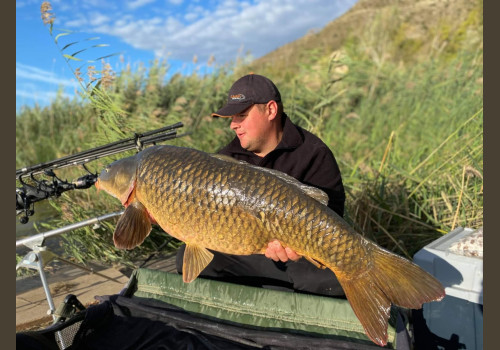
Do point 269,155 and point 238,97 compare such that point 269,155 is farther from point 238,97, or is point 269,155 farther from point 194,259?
point 194,259

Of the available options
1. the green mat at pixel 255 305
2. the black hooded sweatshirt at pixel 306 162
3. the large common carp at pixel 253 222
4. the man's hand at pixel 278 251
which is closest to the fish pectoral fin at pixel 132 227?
the large common carp at pixel 253 222

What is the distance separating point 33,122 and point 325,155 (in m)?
5.43

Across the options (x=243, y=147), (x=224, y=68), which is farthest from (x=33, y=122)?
(x=243, y=147)

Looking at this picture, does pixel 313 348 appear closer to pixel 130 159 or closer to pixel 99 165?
pixel 130 159

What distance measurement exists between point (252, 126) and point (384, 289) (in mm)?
946

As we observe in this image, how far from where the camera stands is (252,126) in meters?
1.91

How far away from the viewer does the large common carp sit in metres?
1.23

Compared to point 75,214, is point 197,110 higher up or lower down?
higher up

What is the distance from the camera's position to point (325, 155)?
198 centimetres

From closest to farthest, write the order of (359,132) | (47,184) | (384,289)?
(384,289) → (47,184) → (359,132)

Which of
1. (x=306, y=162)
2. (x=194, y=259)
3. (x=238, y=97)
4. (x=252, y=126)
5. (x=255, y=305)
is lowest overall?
Answer: (x=255, y=305)

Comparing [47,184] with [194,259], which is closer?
[194,259]

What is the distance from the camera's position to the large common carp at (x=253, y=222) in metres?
1.23

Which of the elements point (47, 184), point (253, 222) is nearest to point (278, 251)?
point (253, 222)
